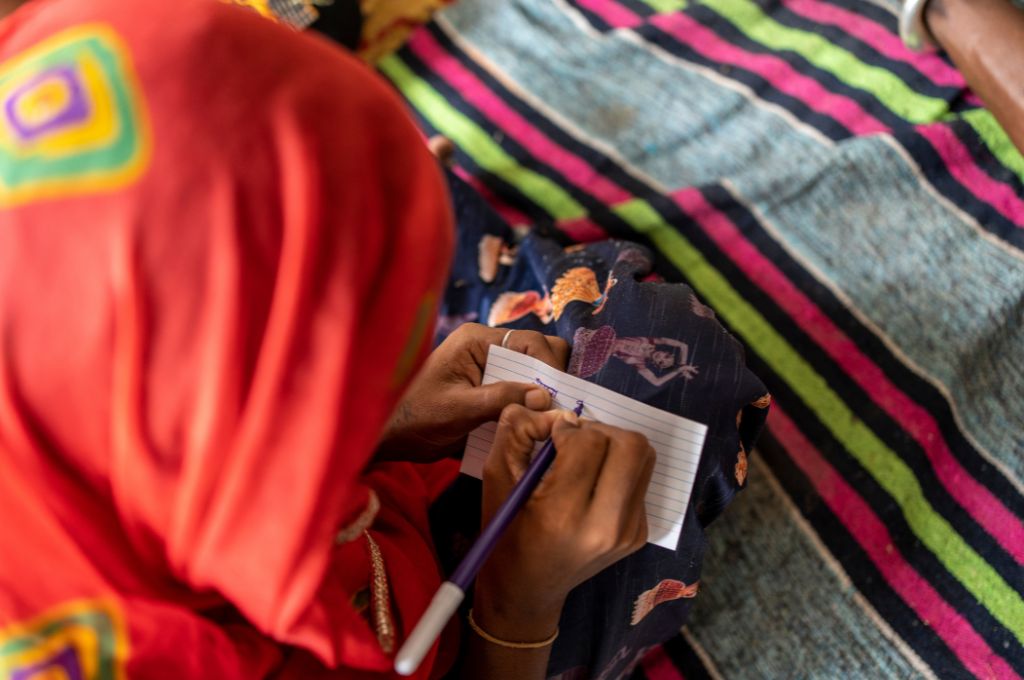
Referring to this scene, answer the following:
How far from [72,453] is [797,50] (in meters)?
1.18

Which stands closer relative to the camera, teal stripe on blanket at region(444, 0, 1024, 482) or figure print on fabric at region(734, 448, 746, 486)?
figure print on fabric at region(734, 448, 746, 486)

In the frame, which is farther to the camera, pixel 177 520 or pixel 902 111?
pixel 902 111

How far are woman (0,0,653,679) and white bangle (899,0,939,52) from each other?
99cm

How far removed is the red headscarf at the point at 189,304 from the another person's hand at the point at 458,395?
0.22 metres

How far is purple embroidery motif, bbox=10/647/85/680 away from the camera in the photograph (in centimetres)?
48

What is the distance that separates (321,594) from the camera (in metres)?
0.55

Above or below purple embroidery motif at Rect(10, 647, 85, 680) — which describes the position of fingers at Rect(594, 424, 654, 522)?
above

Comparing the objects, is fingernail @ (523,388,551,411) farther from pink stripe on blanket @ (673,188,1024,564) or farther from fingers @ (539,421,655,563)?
pink stripe on blanket @ (673,188,1024,564)

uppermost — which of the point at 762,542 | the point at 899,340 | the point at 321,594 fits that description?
the point at 899,340

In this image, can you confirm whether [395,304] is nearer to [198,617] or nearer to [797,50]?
[198,617]

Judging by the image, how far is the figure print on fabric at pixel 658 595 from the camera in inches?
30.8

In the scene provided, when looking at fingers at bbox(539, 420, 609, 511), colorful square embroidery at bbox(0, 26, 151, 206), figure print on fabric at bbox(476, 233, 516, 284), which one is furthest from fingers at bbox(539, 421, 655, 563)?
figure print on fabric at bbox(476, 233, 516, 284)

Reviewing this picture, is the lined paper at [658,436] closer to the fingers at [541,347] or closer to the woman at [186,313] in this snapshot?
the fingers at [541,347]

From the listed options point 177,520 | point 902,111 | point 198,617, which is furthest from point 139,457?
point 902,111
